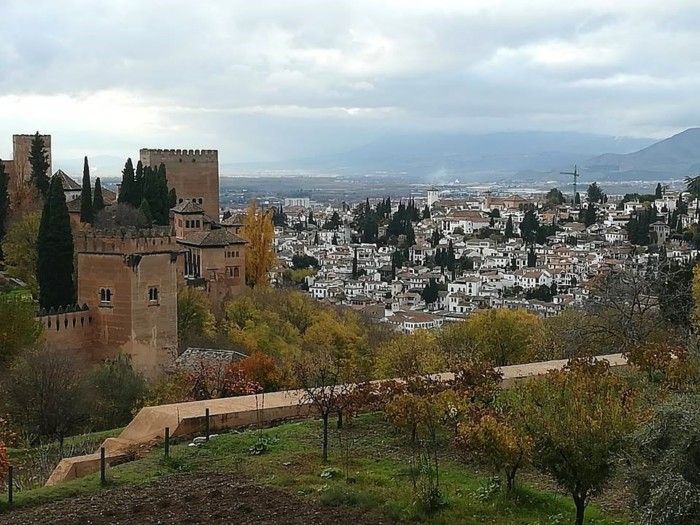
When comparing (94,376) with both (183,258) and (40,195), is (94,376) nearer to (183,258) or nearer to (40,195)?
(183,258)

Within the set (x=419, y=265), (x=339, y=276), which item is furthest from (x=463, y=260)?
(x=339, y=276)

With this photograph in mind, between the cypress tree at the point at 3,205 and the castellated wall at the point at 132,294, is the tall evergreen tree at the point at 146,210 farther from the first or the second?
the castellated wall at the point at 132,294

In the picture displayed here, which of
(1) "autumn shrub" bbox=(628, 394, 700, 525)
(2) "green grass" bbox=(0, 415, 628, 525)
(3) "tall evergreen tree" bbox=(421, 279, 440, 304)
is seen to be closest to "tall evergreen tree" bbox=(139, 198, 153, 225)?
(2) "green grass" bbox=(0, 415, 628, 525)

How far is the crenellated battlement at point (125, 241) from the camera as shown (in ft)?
73.1

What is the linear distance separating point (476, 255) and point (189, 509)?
87.9 m

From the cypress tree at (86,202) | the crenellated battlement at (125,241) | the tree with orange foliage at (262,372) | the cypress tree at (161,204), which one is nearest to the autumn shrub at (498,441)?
the tree with orange foliage at (262,372)

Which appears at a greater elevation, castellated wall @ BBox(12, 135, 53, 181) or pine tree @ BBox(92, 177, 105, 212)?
castellated wall @ BBox(12, 135, 53, 181)

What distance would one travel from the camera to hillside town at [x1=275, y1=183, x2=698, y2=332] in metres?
70.6

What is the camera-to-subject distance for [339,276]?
277ft

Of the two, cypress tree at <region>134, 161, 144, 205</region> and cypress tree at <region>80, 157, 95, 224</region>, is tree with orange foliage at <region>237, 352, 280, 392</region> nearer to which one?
cypress tree at <region>80, 157, 95, 224</region>

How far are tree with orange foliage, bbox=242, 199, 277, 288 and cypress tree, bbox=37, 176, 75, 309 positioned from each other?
1020 cm

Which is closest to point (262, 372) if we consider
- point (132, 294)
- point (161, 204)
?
point (132, 294)

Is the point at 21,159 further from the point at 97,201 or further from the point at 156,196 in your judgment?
the point at 156,196

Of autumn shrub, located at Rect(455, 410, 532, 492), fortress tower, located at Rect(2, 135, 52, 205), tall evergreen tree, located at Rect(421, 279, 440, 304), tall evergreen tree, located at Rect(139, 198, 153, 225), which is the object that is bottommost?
tall evergreen tree, located at Rect(421, 279, 440, 304)
